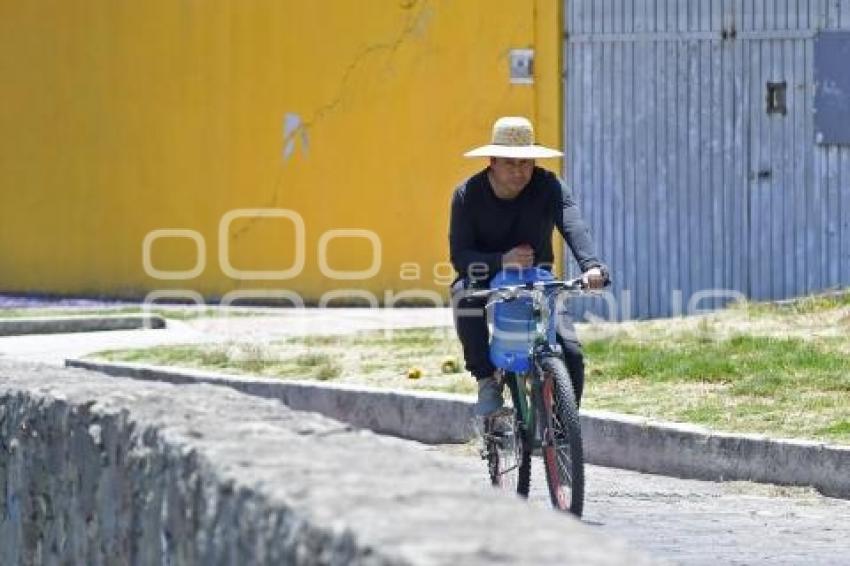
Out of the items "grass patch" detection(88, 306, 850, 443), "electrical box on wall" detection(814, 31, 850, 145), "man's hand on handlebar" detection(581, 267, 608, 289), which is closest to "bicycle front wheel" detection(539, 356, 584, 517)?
"man's hand on handlebar" detection(581, 267, 608, 289)

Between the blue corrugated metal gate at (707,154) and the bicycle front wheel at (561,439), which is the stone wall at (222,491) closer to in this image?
the bicycle front wheel at (561,439)

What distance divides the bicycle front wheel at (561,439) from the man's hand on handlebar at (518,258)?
40 centimetres

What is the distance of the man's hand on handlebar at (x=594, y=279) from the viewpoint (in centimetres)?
860

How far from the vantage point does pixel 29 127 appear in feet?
70.4

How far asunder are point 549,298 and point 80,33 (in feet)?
42.5

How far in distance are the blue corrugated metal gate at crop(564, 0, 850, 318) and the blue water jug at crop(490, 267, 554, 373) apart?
357 inches

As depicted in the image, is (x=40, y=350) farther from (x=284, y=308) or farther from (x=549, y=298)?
(x=549, y=298)

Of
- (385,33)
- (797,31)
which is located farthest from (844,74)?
(385,33)

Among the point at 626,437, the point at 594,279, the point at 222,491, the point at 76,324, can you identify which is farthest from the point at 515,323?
the point at 76,324

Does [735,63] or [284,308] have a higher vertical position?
[735,63]

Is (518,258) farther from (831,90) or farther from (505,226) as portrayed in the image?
(831,90)

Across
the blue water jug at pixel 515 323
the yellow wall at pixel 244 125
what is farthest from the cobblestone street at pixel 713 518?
the yellow wall at pixel 244 125

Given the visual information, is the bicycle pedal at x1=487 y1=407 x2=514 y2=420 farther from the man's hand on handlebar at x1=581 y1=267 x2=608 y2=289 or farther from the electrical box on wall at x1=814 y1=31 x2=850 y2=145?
the electrical box on wall at x1=814 y1=31 x2=850 y2=145

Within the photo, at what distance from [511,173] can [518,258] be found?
0.35m
